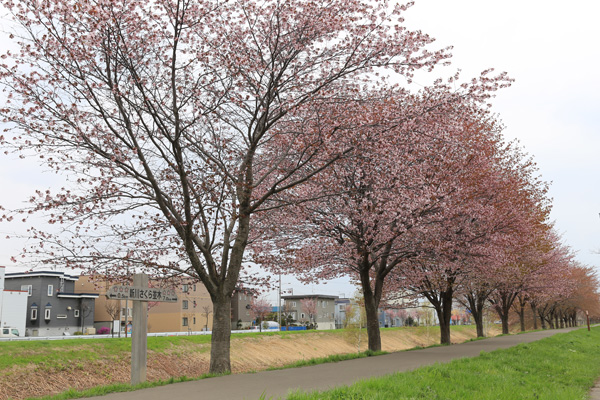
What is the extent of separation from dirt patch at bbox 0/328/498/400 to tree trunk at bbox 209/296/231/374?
24.1ft

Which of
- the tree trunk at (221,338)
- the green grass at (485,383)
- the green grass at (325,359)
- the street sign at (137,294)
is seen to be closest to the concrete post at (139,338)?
the street sign at (137,294)

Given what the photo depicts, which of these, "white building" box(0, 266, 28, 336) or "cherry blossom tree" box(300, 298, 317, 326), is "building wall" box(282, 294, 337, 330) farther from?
"white building" box(0, 266, 28, 336)

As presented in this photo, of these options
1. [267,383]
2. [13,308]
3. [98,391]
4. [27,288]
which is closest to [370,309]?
[267,383]

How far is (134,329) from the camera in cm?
1027

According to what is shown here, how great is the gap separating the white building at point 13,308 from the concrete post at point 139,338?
46148 mm

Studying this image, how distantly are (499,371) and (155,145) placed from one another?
9582 millimetres

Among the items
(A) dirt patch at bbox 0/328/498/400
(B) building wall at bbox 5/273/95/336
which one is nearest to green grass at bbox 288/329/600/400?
(A) dirt patch at bbox 0/328/498/400

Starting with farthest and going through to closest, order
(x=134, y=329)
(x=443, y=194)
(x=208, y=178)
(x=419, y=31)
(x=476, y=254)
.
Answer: (x=476, y=254), (x=443, y=194), (x=208, y=178), (x=419, y=31), (x=134, y=329)

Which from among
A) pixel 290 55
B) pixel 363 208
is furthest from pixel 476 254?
pixel 290 55

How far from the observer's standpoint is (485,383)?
8.91 meters

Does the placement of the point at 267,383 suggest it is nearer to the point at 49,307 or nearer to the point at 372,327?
the point at 372,327

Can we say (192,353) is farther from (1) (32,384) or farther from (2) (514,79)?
(2) (514,79)

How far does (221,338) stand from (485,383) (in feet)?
21.2

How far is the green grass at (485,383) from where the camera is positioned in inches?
290
